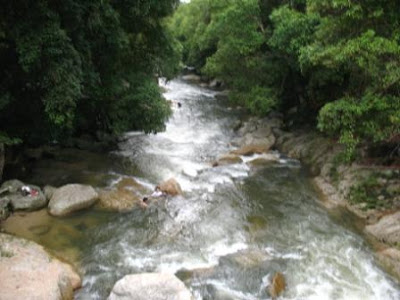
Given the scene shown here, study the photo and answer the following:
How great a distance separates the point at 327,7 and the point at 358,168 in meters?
6.05

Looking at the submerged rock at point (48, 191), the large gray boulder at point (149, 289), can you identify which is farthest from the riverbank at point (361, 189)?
the submerged rock at point (48, 191)

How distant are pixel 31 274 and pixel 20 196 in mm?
4115

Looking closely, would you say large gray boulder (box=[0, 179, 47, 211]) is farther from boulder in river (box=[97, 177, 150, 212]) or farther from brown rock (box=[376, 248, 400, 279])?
brown rock (box=[376, 248, 400, 279])

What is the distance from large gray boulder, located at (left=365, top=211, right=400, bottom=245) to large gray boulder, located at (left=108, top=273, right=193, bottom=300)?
6.56 m

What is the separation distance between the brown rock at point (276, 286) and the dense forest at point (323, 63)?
5.36m

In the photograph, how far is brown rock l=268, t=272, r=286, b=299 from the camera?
28.5 feet

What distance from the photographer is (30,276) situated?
7969 millimetres

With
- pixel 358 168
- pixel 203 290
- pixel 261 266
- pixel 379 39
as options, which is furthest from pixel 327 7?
pixel 203 290

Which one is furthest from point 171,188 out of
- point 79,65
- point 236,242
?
point 79,65

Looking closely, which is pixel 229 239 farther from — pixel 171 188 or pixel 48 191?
pixel 48 191

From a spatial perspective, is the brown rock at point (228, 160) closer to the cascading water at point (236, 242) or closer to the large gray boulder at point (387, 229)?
the cascading water at point (236, 242)

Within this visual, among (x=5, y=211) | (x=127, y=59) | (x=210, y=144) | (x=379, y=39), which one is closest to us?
(x=5, y=211)

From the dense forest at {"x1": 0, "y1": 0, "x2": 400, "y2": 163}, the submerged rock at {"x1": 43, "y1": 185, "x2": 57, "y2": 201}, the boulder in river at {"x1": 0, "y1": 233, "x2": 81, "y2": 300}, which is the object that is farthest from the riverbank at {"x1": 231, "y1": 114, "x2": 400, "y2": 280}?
the submerged rock at {"x1": 43, "y1": 185, "x2": 57, "y2": 201}

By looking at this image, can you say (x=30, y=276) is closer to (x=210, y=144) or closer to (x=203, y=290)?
(x=203, y=290)
